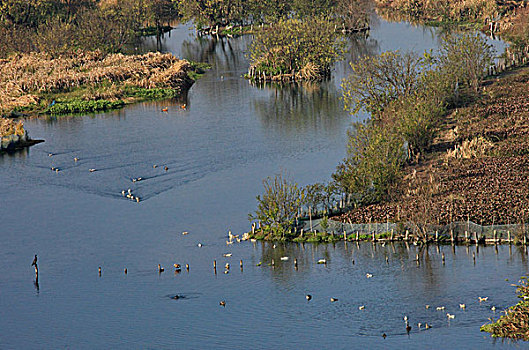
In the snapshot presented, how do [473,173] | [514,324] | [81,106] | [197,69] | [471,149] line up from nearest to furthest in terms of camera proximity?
[514,324] → [473,173] → [471,149] → [81,106] → [197,69]

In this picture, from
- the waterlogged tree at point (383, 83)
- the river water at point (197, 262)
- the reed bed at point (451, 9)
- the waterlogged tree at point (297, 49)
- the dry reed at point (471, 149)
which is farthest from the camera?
the reed bed at point (451, 9)

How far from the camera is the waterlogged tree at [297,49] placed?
118312 millimetres

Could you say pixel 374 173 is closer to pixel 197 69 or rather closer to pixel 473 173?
pixel 473 173

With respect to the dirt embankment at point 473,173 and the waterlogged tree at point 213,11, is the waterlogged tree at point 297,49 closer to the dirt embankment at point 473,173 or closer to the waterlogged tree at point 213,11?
the dirt embankment at point 473,173

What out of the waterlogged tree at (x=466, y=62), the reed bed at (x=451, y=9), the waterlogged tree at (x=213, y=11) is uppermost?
the waterlogged tree at (x=213, y=11)

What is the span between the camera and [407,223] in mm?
59406

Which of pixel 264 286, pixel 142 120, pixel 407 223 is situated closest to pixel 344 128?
pixel 142 120

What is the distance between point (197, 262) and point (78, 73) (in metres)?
64.2

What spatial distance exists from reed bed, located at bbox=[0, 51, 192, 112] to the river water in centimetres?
1900

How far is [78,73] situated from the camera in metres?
116

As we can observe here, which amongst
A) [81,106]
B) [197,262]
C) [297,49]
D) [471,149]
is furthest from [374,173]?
[297,49]

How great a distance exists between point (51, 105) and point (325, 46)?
37.0 metres

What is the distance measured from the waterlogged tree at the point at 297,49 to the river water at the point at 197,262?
82.4ft

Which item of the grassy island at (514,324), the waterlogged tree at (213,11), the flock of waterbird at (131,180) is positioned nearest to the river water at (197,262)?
the flock of waterbird at (131,180)
